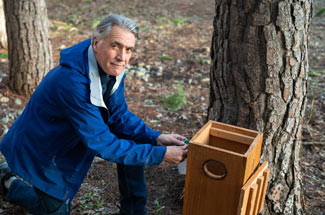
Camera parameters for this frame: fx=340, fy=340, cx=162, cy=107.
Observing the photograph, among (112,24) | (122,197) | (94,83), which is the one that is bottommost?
(122,197)

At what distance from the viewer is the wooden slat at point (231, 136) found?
2.10 meters

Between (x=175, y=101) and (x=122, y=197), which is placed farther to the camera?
(x=175, y=101)

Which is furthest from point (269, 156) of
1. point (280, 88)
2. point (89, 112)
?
point (89, 112)

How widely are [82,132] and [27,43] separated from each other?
10.7ft

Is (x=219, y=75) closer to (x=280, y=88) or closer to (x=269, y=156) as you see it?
(x=280, y=88)

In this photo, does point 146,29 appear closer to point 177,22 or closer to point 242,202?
point 177,22

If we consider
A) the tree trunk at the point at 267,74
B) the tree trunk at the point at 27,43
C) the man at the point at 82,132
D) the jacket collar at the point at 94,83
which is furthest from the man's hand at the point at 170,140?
the tree trunk at the point at 27,43

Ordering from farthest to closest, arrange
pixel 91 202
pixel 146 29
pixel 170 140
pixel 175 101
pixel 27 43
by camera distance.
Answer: pixel 146 29 → pixel 175 101 → pixel 27 43 → pixel 91 202 → pixel 170 140

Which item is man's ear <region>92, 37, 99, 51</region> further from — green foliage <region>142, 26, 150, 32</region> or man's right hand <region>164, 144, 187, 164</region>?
green foliage <region>142, 26, 150, 32</region>

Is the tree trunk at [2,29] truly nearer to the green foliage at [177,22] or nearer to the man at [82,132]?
the green foliage at [177,22]

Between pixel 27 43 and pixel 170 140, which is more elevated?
pixel 27 43

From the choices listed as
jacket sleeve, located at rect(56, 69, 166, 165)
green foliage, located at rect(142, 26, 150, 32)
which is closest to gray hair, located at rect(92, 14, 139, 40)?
A: jacket sleeve, located at rect(56, 69, 166, 165)

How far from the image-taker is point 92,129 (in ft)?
6.84

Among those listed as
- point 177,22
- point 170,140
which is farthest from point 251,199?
point 177,22
